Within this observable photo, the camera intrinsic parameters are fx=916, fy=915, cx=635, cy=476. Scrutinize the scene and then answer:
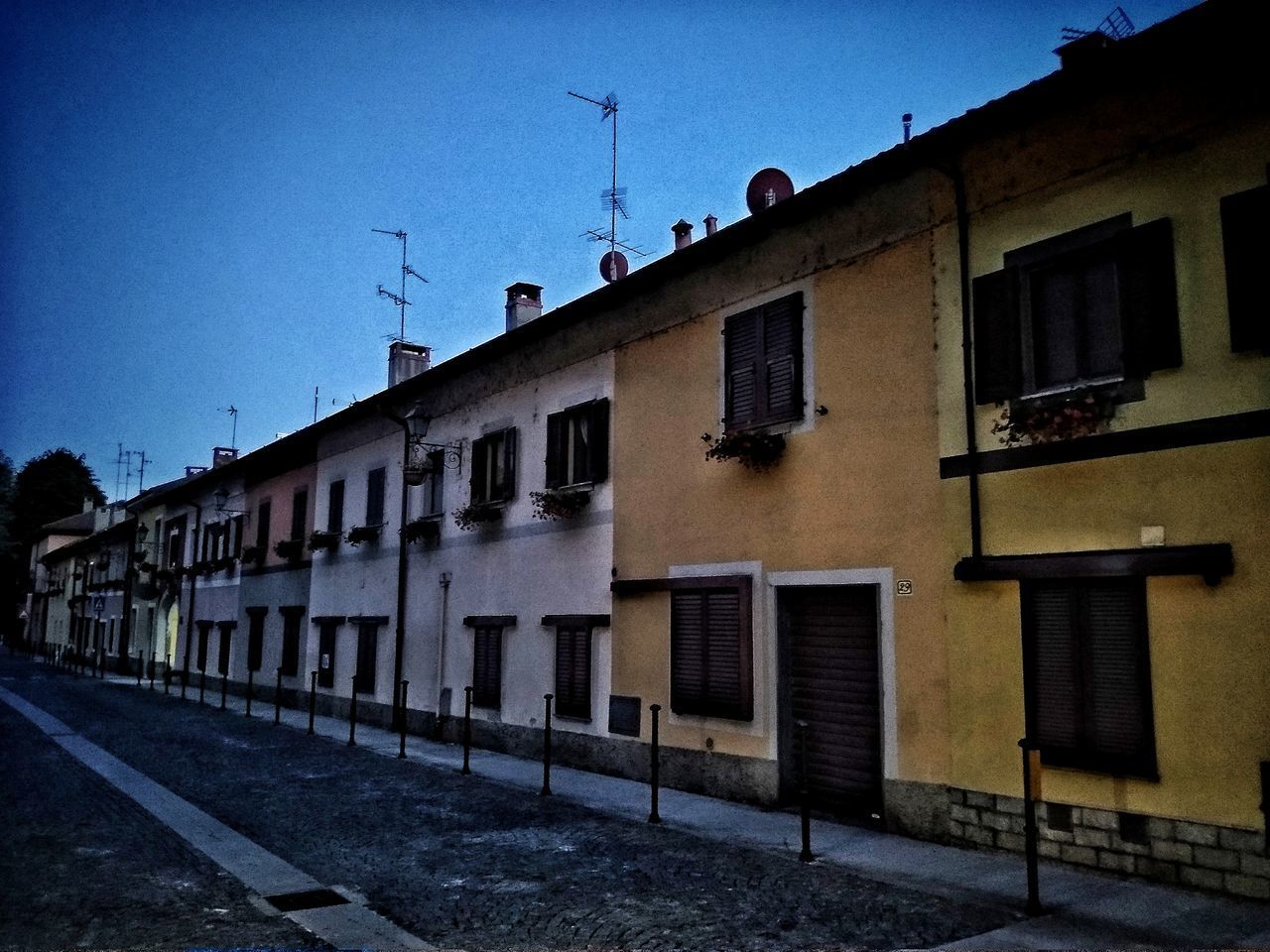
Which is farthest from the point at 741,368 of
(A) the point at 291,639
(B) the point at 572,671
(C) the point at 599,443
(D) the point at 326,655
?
(A) the point at 291,639

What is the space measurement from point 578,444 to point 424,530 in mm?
5130

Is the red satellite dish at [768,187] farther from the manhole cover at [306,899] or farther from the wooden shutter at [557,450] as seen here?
the manhole cover at [306,899]

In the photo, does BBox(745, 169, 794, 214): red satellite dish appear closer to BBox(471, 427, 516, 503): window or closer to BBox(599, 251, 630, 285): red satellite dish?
BBox(599, 251, 630, 285): red satellite dish

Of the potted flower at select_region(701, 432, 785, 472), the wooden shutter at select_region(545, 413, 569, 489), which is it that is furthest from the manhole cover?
the wooden shutter at select_region(545, 413, 569, 489)

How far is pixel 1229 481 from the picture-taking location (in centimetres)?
698

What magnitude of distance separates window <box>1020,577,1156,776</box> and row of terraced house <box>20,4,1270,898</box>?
0.02m

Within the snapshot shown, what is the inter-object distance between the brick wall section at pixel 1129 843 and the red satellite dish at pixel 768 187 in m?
8.69

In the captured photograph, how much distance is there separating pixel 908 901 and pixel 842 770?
3.18 metres

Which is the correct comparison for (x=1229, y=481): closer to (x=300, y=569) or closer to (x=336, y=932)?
(x=336, y=932)

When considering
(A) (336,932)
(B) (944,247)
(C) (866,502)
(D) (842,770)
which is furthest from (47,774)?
(B) (944,247)

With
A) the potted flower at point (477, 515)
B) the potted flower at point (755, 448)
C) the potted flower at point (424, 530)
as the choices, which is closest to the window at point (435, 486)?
the potted flower at point (424, 530)

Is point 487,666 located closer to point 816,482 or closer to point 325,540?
point 816,482

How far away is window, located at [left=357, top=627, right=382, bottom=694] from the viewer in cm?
2005

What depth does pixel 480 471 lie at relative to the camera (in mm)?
17203
